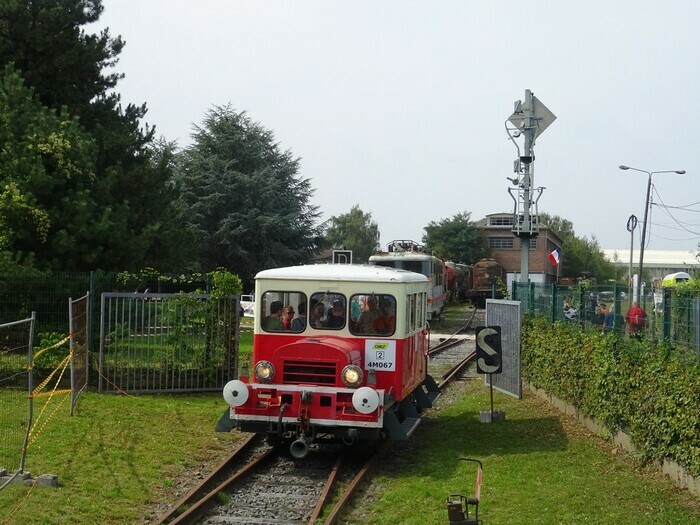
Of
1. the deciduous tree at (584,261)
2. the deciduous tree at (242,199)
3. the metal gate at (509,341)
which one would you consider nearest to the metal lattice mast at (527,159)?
the metal gate at (509,341)

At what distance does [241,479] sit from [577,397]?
222 inches

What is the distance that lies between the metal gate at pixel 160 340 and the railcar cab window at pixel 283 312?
4918 mm

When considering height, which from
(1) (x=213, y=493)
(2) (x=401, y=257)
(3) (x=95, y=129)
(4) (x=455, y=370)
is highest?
(3) (x=95, y=129)

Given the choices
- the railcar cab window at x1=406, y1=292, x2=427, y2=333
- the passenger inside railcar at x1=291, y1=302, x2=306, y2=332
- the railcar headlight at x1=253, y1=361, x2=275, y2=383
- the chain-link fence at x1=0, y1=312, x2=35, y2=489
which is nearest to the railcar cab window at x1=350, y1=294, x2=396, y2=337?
the railcar cab window at x1=406, y1=292, x2=427, y2=333

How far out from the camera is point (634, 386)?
1043cm

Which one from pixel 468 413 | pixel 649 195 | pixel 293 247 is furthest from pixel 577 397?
pixel 293 247

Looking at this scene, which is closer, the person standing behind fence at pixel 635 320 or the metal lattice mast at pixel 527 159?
the person standing behind fence at pixel 635 320

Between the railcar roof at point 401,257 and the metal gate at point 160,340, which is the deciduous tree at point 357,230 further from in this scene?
the metal gate at point 160,340

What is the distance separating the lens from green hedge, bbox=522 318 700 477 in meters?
8.74

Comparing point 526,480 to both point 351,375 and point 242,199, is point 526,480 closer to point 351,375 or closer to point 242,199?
point 351,375

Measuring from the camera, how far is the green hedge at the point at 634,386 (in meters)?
8.74

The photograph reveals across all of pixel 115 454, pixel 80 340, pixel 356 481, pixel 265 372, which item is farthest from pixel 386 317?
pixel 80 340

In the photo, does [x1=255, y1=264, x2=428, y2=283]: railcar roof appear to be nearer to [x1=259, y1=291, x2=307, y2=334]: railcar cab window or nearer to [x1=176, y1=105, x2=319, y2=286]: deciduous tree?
[x1=259, y1=291, x2=307, y2=334]: railcar cab window

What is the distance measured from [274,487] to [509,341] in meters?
8.40
